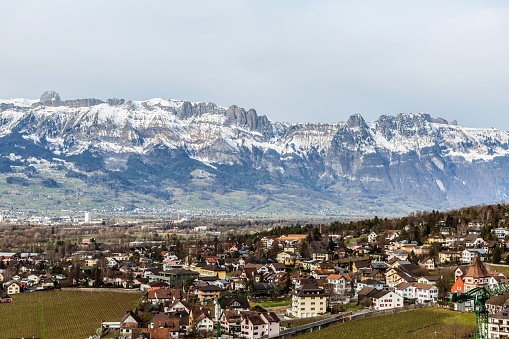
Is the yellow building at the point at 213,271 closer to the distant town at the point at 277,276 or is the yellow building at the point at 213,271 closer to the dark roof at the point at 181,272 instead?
the distant town at the point at 277,276

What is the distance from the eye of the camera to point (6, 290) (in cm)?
7944

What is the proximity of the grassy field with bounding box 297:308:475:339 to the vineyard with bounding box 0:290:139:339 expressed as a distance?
2055cm

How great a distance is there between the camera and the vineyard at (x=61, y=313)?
55156 millimetres

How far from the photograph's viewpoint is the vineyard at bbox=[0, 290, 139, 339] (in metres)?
55.2

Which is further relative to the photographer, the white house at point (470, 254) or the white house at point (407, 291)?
the white house at point (470, 254)

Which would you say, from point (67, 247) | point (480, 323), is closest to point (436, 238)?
point (480, 323)

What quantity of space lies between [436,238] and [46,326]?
56620 millimetres

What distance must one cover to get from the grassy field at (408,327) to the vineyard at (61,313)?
2055cm

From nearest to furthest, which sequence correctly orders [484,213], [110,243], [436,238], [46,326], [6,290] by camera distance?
[46,326] → [6,290] → [436,238] → [484,213] → [110,243]

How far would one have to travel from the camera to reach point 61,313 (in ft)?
208

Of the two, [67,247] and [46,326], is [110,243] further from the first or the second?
[46,326]

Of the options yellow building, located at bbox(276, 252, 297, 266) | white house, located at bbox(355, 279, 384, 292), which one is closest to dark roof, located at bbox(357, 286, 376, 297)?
white house, located at bbox(355, 279, 384, 292)

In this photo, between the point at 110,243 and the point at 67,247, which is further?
the point at 110,243

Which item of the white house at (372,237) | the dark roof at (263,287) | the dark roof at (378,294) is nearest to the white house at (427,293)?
the dark roof at (378,294)
